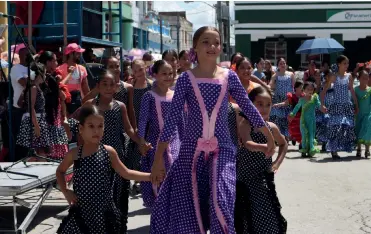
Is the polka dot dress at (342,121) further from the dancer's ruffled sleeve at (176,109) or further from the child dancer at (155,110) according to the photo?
the dancer's ruffled sleeve at (176,109)

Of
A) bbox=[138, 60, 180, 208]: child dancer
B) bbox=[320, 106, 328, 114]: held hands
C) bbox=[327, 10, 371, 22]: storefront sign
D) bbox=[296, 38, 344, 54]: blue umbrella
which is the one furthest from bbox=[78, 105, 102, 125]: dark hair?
bbox=[327, 10, 371, 22]: storefront sign

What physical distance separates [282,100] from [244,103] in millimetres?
10564

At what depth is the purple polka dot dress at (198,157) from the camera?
488cm

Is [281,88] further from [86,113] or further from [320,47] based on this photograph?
[86,113]

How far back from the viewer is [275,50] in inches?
1375

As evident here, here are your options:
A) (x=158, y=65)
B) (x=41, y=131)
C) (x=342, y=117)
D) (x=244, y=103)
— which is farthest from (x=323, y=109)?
(x=244, y=103)

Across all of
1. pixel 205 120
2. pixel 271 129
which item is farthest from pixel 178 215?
pixel 271 129

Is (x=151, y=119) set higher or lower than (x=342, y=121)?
higher

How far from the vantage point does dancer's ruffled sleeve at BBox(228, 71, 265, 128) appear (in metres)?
5.03

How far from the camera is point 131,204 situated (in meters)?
8.48

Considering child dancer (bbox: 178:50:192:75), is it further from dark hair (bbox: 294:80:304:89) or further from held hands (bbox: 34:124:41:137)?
dark hair (bbox: 294:80:304:89)

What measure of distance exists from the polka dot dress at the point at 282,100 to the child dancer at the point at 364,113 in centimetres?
220

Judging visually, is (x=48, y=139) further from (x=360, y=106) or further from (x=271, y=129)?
(x=360, y=106)

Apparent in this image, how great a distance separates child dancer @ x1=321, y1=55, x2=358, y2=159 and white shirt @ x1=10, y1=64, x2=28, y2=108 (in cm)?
605
